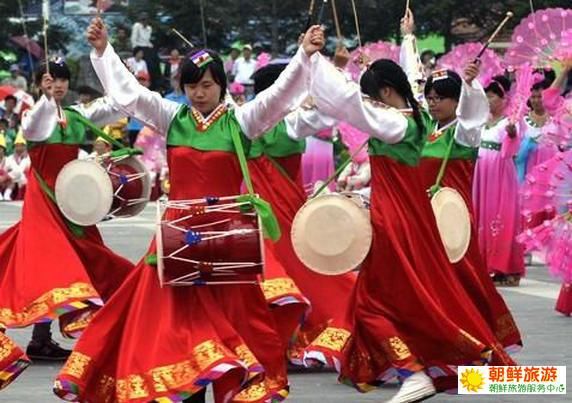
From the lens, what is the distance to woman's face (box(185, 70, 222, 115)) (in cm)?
730

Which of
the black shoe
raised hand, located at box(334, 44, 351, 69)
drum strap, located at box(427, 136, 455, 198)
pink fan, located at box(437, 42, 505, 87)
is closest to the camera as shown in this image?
raised hand, located at box(334, 44, 351, 69)

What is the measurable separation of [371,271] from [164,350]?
4.24 feet

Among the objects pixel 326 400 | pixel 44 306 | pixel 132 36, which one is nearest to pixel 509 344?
pixel 326 400

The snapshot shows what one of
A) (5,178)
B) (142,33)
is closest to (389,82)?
(5,178)

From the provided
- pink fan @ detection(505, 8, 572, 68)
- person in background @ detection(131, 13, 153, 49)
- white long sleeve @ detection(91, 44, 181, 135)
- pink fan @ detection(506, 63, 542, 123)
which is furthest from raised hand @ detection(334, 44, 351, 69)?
person in background @ detection(131, 13, 153, 49)

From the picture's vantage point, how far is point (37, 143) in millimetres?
9688

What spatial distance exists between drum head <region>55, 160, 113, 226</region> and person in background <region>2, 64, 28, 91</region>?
18901 mm

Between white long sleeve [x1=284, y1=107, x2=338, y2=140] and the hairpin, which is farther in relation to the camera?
white long sleeve [x1=284, y1=107, x2=338, y2=140]

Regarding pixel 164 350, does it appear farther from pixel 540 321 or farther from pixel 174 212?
pixel 540 321

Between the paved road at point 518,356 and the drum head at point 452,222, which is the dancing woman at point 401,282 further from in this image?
the paved road at point 518,356

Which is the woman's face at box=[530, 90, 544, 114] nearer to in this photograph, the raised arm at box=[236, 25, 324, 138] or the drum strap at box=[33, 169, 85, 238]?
the drum strap at box=[33, 169, 85, 238]

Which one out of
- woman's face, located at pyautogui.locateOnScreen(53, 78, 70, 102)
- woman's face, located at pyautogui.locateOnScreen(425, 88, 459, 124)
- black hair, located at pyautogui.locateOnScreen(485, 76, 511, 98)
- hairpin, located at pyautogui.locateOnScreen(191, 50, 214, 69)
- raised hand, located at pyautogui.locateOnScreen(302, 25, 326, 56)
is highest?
raised hand, located at pyautogui.locateOnScreen(302, 25, 326, 56)

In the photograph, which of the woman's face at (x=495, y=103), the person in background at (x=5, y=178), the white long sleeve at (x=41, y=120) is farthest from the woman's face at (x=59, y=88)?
the person in background at (x=5, y=178)

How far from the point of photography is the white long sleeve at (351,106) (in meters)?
7.47
